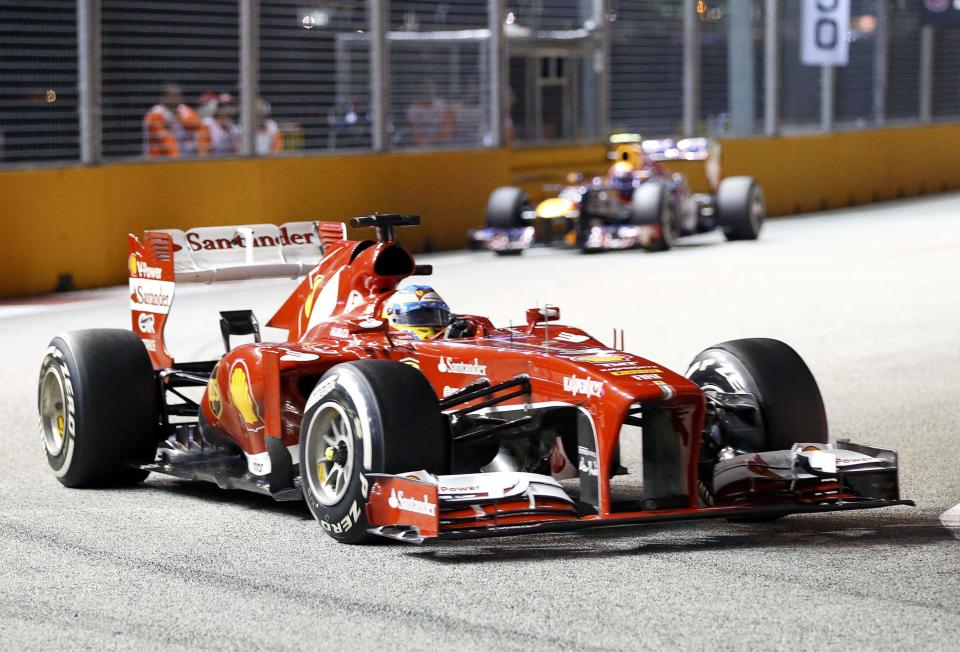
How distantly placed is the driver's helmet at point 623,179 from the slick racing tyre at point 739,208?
1534 mm

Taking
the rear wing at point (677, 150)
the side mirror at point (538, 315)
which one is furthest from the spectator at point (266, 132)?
the side mirror at point (538, 315)

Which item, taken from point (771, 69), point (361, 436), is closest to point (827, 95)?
point (771, 69)

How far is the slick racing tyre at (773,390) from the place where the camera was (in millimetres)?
6469

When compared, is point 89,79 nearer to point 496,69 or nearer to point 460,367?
point 496,69

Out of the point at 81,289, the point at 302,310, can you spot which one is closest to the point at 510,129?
the point at 81,289

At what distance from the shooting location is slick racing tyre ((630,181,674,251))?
2050 cm

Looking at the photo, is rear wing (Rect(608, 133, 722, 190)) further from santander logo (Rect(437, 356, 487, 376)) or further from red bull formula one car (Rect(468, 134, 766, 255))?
santander logo (Rect(437, 356, 487, 376))

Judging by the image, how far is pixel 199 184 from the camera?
18.2m

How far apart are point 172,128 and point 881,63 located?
18.4 metres

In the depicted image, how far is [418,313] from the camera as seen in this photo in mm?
7109

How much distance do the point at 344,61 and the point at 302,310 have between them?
13427mm

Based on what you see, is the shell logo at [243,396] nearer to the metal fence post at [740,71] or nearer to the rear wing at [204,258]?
the rear wing at [204,258]

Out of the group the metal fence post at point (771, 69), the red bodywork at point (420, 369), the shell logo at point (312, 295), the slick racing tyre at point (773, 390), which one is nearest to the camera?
the red bodywork at point (420, 369)

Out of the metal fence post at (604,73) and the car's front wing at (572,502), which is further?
the metal fence post at (604,73)
